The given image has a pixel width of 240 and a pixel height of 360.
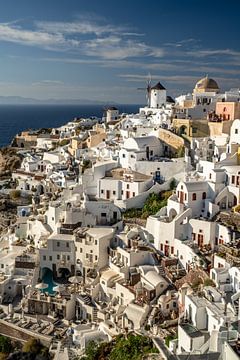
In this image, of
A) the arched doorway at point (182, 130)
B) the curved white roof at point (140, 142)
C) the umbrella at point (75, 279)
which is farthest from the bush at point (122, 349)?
the arched doorway at point (182, 130)

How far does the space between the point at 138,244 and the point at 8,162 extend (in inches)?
1072

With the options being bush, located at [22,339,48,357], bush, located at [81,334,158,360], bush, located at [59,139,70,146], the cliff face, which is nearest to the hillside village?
bush, located at [22,339,48,357]

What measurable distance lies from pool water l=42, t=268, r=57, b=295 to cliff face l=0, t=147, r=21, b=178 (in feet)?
71.4

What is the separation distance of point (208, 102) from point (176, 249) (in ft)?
62.4

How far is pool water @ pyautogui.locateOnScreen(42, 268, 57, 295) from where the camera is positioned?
26341mm

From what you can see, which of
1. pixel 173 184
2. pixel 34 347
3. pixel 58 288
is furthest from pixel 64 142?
pixel 34 347

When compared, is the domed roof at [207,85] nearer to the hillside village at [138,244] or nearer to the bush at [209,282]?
the hillside village at [138,244]

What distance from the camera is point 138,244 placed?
26.9 metres

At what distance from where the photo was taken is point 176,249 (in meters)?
25.9

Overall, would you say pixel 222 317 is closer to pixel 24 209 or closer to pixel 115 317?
pixel 115 317

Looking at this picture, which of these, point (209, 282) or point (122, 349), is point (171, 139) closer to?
point (209, 282)

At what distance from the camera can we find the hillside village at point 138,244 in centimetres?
2070

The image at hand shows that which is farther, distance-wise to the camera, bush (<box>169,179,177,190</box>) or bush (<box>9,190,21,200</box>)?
bush (<box>9,190,21,200</box>)

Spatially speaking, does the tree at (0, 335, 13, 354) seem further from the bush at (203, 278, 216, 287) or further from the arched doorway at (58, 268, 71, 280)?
the bush at (203, 278, 216, 287)
